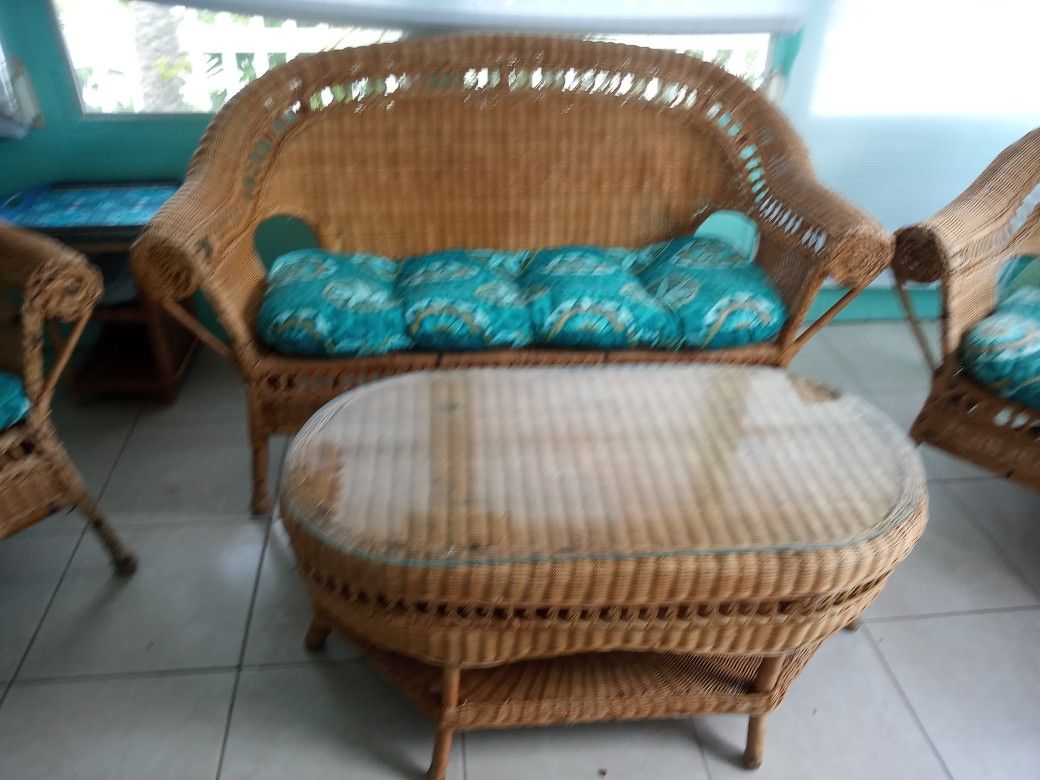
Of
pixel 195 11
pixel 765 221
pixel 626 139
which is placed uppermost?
pixel 195 11

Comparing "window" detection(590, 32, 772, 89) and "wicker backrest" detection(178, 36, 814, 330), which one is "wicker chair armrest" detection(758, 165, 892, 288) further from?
"window" detection(590, 32, 772, 89)

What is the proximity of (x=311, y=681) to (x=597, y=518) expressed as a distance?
0.63m

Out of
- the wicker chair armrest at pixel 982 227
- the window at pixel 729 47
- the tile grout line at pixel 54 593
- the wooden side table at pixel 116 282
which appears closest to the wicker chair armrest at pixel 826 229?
the wicker chair armrest at pixel 982 227

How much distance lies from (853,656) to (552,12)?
1.52 m

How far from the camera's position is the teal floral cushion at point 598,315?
149cm

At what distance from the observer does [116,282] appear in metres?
1.86

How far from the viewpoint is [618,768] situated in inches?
46.3

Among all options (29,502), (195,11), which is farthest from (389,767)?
(195,11)

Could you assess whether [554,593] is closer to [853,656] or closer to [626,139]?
[853,656]

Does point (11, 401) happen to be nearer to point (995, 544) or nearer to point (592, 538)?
point (592, 538)

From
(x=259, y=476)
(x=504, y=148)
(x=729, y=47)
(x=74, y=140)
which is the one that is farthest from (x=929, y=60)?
(x=74, y=140)

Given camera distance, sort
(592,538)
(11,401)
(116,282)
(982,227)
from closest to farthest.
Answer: (592,538), (11,401), (982,227), (116,282)

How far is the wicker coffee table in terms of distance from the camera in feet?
3.10

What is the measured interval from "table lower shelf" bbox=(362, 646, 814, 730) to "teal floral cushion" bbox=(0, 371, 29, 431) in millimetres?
696
